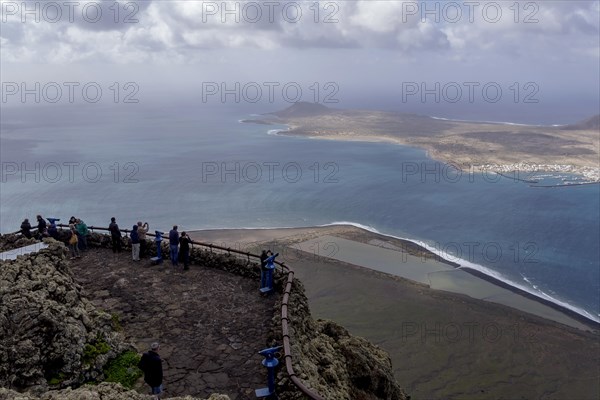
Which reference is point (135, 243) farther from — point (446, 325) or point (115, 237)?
point (446, 325)

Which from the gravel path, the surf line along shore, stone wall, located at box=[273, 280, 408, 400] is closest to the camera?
stone wall, located at box=[273, 280, 408, 400]

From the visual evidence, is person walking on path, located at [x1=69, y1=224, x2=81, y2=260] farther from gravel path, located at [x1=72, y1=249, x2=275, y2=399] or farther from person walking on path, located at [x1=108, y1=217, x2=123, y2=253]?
person walking on path, located at [x1=108, y1=217, x2=123, y2=253]

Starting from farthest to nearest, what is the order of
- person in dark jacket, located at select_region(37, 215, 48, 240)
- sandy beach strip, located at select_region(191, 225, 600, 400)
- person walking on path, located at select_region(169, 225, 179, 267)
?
1. sandy beach strip, located at select_region(191, 225, 600, 400)
2. person in dark jacket, located at select_region(37, 215, 48, 240)
3. person walking on path, located at select_region(169, 225, 179, 267)

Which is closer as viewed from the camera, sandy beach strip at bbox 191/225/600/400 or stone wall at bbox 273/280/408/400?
stone wall at bbox 273/280/408/400

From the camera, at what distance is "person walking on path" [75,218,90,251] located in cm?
1958

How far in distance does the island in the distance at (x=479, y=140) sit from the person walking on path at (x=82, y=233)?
82.3 metres

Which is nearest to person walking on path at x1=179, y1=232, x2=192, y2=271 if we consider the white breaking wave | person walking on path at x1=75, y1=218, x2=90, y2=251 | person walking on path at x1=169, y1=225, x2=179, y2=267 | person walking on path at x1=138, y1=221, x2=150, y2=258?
person walking on path at x1=169, y1=225, x2=179, y2=267

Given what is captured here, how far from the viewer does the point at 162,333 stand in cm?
1394

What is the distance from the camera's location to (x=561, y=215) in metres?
60.9

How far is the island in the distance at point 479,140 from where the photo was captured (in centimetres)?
9362

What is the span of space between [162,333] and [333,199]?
55.8 meters

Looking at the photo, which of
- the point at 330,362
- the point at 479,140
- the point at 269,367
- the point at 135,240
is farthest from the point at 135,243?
the point at 479,140

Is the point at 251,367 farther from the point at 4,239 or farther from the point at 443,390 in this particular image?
the point at 443,390

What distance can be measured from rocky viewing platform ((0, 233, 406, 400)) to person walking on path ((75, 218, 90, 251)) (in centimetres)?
99
